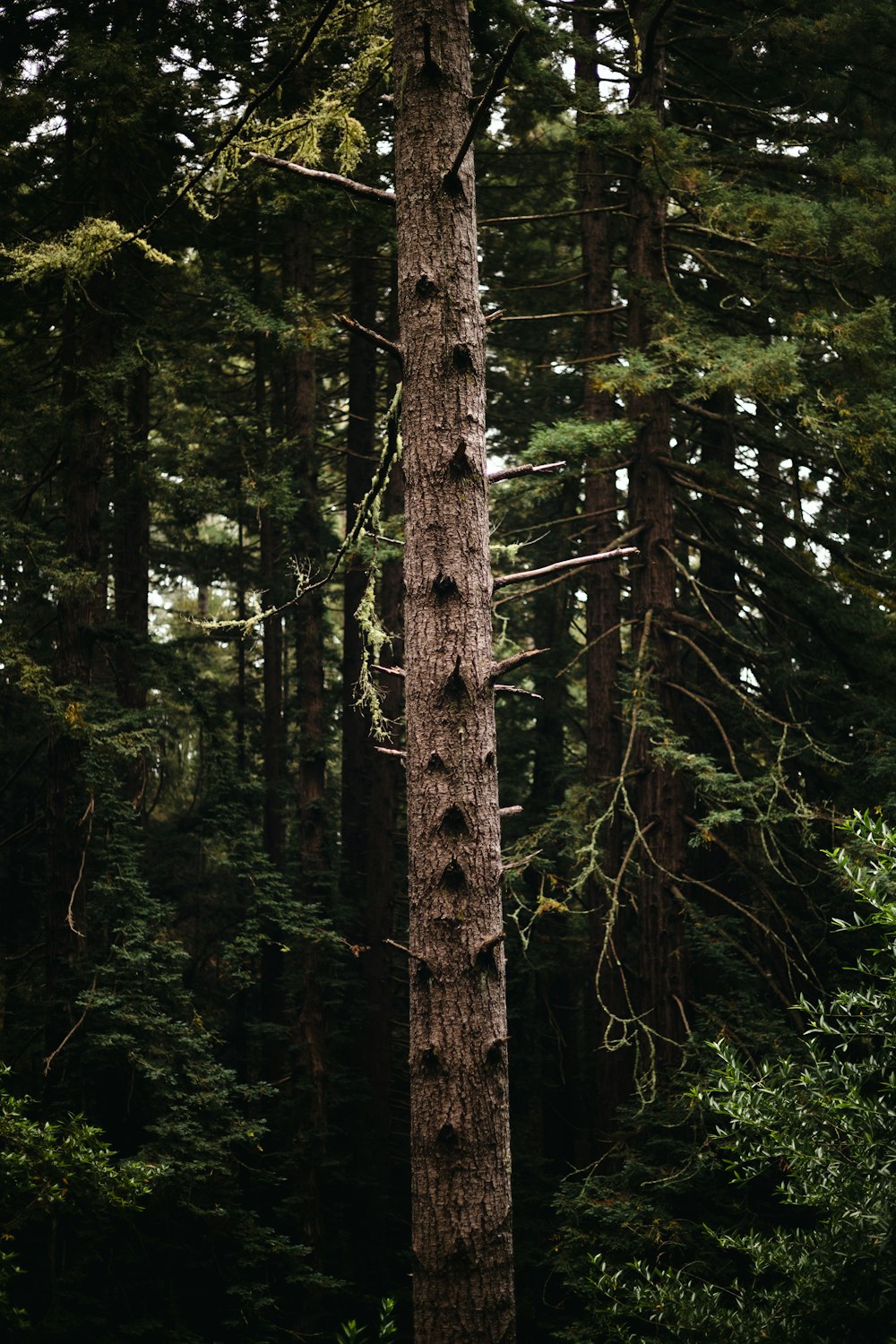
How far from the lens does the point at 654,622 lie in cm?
1005

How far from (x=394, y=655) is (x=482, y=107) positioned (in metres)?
6.69

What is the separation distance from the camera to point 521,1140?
17562mm

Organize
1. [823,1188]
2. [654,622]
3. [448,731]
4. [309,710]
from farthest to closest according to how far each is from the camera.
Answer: [309,710] < [654,622] < [448,731] < [823,1188]

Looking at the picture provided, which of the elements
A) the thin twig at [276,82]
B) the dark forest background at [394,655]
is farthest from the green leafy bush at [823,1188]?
the thin twig at [276,82]

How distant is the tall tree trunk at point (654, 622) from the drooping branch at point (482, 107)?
552 cm

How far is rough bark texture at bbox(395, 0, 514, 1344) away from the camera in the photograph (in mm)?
3910

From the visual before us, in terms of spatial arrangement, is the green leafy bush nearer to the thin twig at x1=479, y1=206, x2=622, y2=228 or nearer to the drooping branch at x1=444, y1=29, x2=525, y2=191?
the drooping branch at x1=444, y1=29, x2=525, y2=191

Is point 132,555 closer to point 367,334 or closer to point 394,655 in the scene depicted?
point 394,655

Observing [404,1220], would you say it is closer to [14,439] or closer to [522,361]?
[14,439]

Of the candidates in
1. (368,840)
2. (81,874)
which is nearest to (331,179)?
(81,874)

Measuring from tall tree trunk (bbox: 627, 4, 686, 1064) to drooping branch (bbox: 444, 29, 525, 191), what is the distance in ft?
18.1

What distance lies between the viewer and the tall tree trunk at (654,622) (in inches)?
378

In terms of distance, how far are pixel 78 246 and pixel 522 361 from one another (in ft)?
35.7

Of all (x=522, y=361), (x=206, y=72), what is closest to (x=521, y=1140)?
(x=522, y=361)
